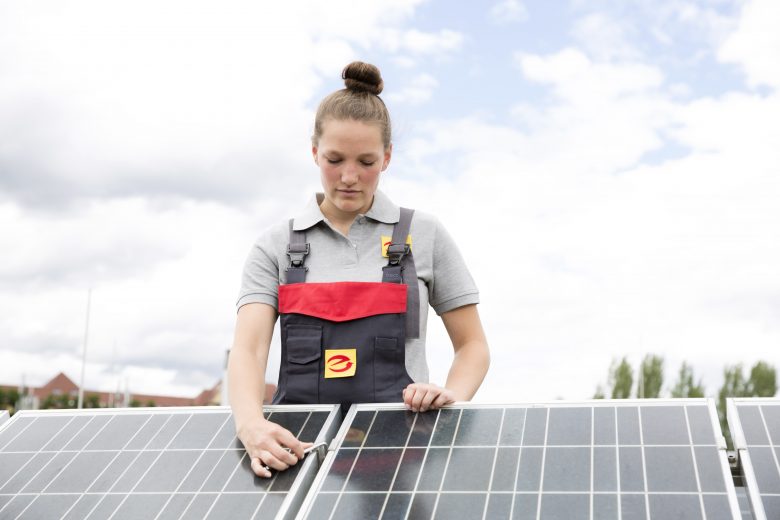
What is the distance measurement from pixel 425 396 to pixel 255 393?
71 cm

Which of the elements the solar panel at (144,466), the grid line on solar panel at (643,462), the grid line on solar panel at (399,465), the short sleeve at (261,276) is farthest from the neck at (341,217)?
the grid line on solar panel at (643,462)

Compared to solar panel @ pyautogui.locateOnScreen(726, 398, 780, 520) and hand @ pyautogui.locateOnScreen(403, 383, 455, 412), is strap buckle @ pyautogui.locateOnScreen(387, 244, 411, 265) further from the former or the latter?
solar panel @ pyautogui.locateOnScreen(726, 398, 780, 520)

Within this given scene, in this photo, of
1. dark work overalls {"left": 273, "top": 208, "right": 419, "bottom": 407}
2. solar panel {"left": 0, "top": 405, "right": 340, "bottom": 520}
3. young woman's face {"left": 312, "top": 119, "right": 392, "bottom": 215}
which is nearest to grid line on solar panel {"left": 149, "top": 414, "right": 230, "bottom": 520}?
solar panel {"left": 0, "top": 405, "right": 340, "bottom": 520}

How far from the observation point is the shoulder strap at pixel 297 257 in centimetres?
377

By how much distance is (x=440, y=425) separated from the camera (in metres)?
3.21

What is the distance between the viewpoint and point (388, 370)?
3609 millimetres

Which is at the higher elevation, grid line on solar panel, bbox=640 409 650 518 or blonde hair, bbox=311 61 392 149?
blonde hair, bbox=311 61 392 149

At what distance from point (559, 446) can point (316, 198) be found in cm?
168

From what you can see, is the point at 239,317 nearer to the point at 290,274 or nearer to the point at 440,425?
the point at 290,274

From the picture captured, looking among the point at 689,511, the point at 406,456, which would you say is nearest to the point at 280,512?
the point at 406,456

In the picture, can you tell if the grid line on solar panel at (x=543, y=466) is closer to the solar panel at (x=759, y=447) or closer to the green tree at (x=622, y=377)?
the solar panel at (x=759, y=447)

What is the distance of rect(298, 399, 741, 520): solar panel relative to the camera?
263cm

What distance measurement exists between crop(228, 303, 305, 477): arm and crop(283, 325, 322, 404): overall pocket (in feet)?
0.46

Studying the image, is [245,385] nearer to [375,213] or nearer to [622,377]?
[375,213]
